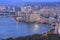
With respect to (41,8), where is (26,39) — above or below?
below

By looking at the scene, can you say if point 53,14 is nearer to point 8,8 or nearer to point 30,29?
point 30,29

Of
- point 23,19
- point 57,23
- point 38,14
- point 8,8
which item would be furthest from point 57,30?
point 8,8

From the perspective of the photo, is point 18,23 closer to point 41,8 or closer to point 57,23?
point 41,8

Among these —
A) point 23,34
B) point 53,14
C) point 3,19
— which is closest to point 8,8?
point 3,19

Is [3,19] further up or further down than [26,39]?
further up

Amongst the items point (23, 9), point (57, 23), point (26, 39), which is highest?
point (23, 9)

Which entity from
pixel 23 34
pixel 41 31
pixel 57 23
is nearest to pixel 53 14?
pixel 57 23
